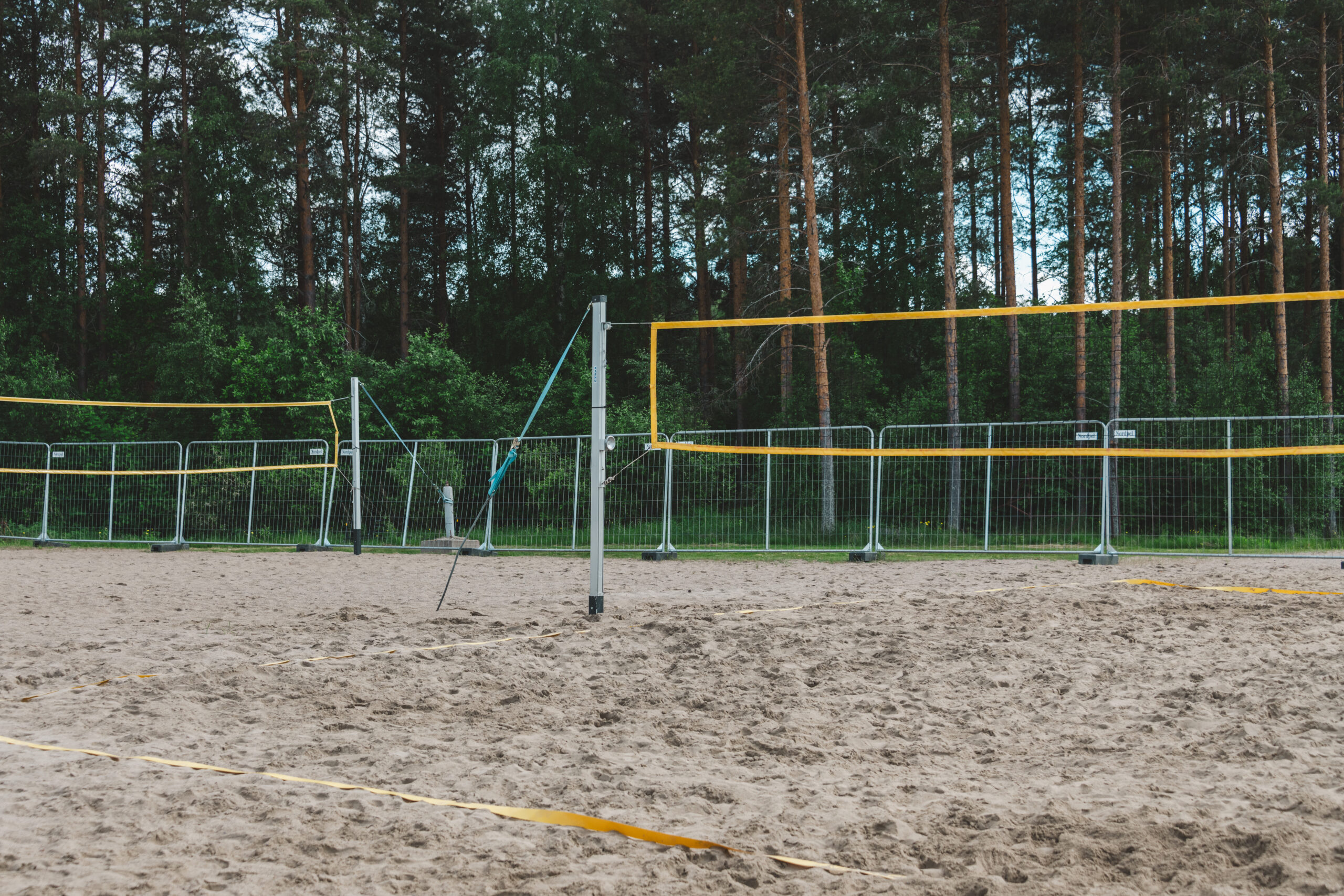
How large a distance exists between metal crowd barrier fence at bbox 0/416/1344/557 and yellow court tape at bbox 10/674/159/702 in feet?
16.9

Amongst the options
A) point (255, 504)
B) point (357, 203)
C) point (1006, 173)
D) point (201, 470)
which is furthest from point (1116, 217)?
point (357, 203)

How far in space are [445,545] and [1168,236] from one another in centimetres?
1836

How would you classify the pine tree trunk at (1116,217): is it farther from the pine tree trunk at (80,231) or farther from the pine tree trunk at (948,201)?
the pine tree trunk at (80,231)

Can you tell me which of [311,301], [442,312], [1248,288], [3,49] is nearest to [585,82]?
[442,312]

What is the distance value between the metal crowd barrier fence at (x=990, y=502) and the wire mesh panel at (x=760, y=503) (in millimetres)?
451

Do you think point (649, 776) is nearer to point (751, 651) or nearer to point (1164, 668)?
point (751, 651)

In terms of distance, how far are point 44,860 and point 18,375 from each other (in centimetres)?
2504

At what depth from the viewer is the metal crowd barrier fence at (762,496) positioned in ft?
39.1

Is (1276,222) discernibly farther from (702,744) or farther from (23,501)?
(23,501)

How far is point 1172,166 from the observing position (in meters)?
25.3

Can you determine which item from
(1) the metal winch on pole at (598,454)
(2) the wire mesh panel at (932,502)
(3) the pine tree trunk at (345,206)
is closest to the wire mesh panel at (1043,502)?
(2) the wire mesh panel at (932,502)

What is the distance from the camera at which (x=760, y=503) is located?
43.2ft

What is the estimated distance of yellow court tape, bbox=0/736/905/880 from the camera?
115 inches

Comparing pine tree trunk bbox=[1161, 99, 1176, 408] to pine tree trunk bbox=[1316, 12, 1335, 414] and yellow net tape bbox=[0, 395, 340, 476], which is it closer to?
pine tree trunk bbox=[1316, 12, 1335, 414]
